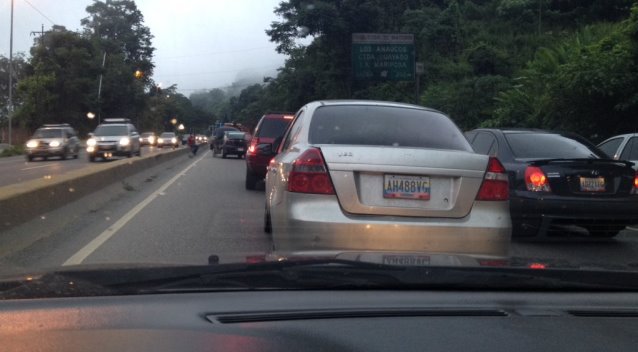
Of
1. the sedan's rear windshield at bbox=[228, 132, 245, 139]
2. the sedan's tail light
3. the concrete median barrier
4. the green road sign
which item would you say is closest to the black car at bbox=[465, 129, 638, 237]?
the concrete median barrier

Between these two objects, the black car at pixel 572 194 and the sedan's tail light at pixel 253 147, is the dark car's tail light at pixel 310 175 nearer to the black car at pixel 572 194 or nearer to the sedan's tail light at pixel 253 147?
the black car at pixel 572 194

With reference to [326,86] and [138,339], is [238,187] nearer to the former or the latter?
[138,339]

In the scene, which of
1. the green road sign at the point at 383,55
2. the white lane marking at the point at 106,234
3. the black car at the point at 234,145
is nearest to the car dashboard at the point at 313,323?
the white lane marking at the point at 106,234

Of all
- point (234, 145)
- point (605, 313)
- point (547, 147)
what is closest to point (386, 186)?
point (605, 313)

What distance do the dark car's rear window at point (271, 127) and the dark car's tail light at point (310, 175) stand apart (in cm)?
1163

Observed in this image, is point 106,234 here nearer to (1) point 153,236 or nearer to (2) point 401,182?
(1) point 153,236

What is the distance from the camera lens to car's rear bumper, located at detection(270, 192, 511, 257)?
5.27 meters

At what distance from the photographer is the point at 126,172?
16.9m

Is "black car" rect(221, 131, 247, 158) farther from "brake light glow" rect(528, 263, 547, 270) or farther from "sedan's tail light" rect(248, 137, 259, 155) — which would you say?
"brake light glow" rect(528, 263, 547, 270)

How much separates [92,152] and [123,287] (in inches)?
1142

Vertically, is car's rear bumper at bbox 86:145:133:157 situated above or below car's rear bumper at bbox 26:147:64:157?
above

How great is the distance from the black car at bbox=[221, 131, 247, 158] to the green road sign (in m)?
7.17

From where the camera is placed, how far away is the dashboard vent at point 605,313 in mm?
2910

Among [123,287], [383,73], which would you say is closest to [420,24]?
[383,73]
